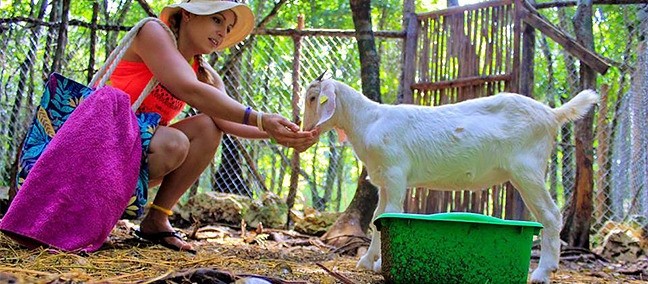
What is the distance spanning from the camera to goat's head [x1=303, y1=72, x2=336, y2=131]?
304 centimetres

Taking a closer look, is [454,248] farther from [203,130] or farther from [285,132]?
[203,130]

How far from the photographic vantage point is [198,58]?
325 centimetres

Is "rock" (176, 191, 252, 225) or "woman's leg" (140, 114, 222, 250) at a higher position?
"woman's leg" (140, 114, 222, 250)

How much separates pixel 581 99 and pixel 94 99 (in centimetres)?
243

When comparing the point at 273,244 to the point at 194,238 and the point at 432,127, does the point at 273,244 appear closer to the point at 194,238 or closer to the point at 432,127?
the point at 194,238

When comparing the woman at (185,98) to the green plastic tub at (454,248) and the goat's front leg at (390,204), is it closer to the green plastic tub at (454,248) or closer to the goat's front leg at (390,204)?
the goat's front leg at (390,204)

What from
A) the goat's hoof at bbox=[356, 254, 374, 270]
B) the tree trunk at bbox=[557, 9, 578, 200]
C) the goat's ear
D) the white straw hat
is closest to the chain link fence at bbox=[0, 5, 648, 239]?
→ the tree trunk at bbox=[557, 9, 578, 200]

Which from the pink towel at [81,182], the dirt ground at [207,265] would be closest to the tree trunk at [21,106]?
the dirt ground at [207,265]

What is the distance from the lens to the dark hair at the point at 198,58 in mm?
3125

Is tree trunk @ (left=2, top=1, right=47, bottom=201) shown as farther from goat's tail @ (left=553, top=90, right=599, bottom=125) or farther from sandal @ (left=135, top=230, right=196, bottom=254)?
goat's tail @ (left=553, top=90, right=599, bottom=125)

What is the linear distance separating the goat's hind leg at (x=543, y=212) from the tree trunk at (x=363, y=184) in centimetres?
163

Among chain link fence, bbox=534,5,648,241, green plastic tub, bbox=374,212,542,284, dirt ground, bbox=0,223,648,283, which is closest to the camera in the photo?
dirt ground, bbox=0,223,648,283

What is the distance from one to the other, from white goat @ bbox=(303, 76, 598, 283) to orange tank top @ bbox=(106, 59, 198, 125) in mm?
752

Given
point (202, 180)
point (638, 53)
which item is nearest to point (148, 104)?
point (638, 53)
